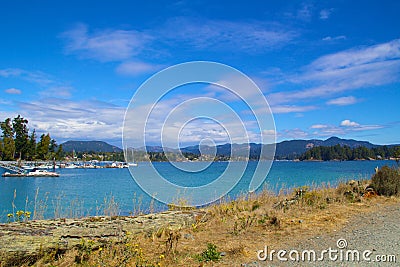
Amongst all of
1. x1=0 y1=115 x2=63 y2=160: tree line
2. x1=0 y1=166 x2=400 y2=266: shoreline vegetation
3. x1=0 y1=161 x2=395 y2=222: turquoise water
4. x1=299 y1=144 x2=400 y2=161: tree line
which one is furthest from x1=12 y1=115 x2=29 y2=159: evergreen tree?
x1=299 y1=144 x2=400 y2=161: tree line

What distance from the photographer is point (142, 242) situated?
7.04 meters

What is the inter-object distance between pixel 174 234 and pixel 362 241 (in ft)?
12.8

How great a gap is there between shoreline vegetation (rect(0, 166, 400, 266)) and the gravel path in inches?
12.4

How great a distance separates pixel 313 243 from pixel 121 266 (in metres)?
3.79

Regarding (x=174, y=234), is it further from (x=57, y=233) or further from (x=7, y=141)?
(x=7, y=141)

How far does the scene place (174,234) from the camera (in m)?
7.36

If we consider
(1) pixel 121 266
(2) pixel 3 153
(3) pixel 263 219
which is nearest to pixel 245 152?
(3) pixel 263 219

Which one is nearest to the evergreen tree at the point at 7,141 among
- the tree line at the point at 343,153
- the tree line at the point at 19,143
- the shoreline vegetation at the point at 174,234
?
the tree line at the point at 19,143

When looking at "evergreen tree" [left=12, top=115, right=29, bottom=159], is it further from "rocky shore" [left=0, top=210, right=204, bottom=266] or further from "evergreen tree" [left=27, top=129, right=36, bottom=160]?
"rocky shore" [left=0, top=210, right=204, bottom=266]

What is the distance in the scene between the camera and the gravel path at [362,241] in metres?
5.57

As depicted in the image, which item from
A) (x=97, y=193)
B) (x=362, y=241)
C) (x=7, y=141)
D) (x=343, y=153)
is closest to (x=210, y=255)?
(x=362, y=241)

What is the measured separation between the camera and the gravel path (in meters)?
5.57

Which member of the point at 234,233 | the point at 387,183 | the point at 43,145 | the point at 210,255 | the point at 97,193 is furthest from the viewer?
the point at 43,145

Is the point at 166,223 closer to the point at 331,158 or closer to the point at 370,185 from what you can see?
the point at 370,185
